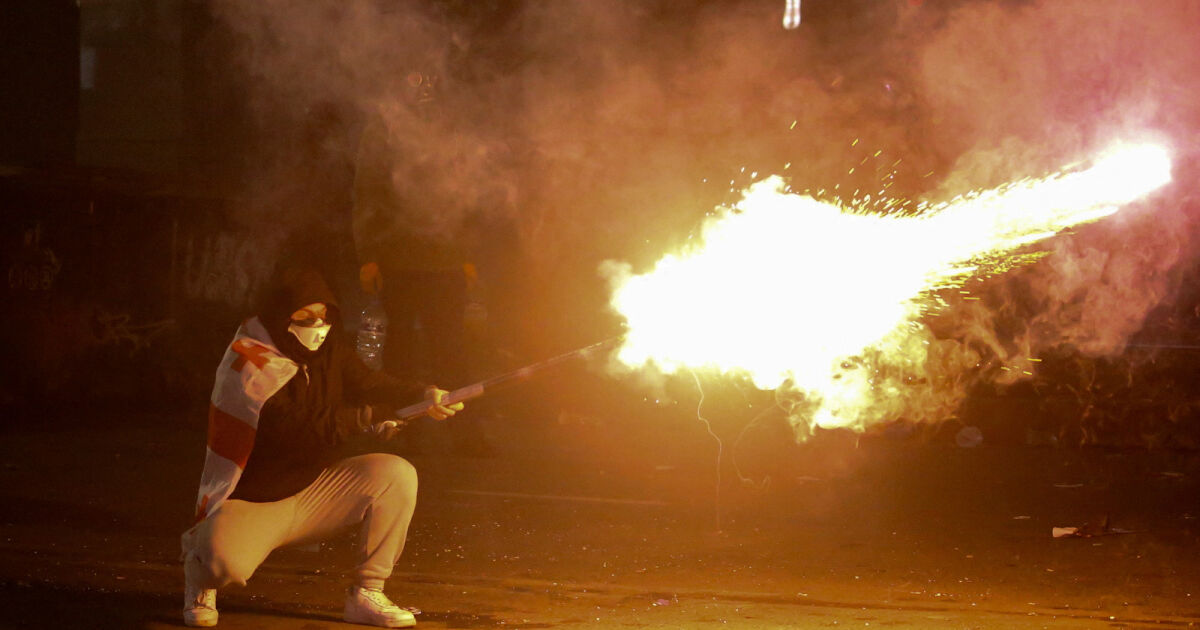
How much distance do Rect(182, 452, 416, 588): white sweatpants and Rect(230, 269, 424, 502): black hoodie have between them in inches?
2.5

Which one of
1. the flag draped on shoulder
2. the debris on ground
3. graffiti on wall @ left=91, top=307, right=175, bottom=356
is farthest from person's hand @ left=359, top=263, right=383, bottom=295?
the debris on ground

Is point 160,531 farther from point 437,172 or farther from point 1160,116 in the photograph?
point 1160,116

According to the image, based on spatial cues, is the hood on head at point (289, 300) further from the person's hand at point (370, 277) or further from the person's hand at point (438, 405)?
the person's hand at point (370, 277)

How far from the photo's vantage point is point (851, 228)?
7.02 meters

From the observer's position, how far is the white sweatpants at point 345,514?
4930 mm

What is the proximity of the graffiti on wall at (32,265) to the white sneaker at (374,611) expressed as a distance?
25.8 ft

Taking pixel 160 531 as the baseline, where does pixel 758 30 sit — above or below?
above

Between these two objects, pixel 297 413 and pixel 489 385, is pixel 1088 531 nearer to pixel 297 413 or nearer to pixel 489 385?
pixel 489 385

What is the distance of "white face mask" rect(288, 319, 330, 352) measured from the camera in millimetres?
5121

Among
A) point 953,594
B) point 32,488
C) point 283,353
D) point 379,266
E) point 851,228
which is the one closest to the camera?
point 283,353

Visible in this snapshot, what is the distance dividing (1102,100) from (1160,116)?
802 mm

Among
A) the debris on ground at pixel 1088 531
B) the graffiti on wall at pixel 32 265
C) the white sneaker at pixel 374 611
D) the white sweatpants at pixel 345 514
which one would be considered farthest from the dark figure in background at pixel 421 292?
the white sneaker at pixel 374 611

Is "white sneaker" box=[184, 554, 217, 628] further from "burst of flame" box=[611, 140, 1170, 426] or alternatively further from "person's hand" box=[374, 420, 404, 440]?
"burst of flame" box=[611, 140, 1170, 426]

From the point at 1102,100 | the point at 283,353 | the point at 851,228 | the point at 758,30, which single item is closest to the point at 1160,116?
the point at 1102,100
